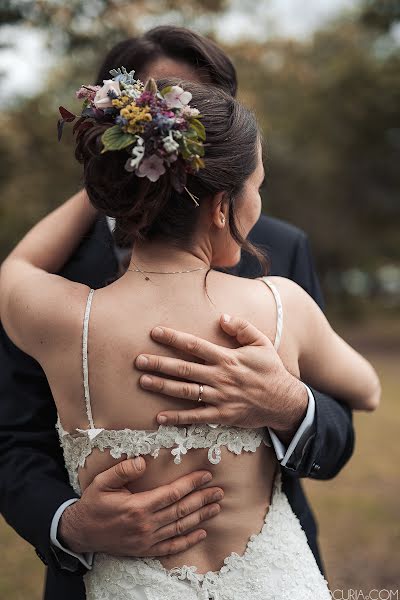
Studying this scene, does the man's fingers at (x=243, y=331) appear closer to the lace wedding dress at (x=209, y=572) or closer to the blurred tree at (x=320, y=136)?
the lace wedding dress at (x=209, y=572)

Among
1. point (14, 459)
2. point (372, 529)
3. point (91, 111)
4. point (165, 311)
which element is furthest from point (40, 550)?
point (372, 529)

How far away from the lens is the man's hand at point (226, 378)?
1.87 metres

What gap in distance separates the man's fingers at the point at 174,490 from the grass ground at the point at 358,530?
1620 mm

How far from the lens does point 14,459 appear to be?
240cm

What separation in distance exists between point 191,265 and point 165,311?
159 mm

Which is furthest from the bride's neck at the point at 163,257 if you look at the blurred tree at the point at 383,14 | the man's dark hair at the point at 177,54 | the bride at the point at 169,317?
the blurred tree at the point at 383,14

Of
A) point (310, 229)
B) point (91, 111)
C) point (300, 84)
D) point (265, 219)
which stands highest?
point (91, 111)

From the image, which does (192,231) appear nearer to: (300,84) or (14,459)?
(14,459)

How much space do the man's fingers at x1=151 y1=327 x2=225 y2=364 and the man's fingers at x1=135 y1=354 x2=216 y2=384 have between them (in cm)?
3

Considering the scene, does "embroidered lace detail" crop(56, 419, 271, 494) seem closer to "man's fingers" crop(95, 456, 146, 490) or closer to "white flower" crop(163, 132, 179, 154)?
"man's fingers" crop(95, 456, 146, 490)

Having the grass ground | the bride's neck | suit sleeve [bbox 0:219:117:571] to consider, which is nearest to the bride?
the bride's neck

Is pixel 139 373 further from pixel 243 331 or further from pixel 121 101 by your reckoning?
pixel 121 101

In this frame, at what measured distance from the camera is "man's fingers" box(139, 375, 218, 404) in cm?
186

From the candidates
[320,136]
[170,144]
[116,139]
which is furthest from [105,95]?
[320,136]
